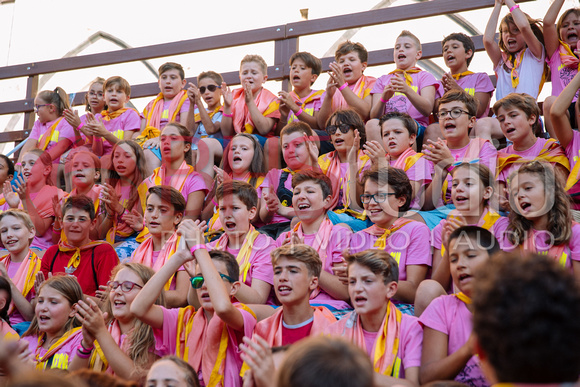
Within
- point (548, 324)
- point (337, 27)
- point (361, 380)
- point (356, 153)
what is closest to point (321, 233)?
point (356, 153)

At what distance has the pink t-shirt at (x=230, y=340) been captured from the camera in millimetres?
2943

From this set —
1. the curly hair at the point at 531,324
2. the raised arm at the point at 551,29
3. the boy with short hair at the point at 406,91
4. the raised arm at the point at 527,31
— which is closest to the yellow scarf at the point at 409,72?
the boy with short hair at the point at 406,91

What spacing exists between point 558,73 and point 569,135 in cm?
94

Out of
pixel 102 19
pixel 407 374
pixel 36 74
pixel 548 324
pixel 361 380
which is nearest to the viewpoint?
pixel 548 324

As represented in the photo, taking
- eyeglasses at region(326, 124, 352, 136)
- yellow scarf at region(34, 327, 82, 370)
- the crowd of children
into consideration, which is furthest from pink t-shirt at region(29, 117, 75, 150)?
yellow scarf at region(34, 327, 82, 370)

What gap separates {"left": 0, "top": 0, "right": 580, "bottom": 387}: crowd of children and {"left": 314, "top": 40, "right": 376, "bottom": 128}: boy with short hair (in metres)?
0.02

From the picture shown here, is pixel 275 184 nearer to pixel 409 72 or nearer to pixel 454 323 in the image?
pixel 409 72

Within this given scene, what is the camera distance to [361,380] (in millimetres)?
1276

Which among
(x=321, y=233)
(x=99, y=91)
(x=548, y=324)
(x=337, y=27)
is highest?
(x=337, y=27)

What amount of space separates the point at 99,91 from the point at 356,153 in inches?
126

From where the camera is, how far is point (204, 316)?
314 cm

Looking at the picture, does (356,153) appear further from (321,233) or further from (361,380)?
(361,380)

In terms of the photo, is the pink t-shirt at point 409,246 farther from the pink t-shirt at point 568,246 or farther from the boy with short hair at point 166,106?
the boy with short hair at point 166,106

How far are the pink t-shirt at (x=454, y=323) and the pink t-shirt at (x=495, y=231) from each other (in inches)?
21.7
